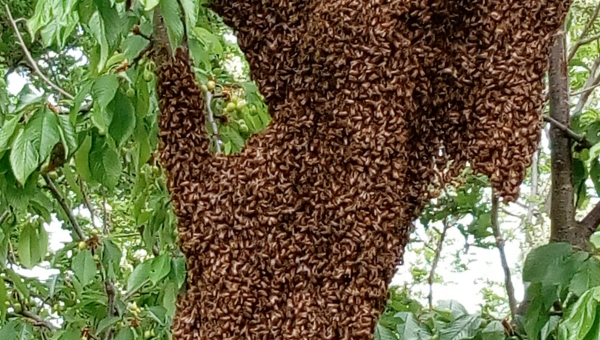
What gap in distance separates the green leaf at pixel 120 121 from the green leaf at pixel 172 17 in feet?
0.72

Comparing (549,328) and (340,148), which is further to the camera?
(549,328)

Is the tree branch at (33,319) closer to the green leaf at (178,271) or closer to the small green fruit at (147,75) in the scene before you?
the green leaf at (178,271)

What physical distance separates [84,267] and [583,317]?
0.82 metres

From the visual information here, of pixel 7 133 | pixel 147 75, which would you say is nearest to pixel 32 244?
pixel 7 133

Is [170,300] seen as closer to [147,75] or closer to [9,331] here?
[9,331]

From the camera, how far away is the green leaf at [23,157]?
1.03 meters

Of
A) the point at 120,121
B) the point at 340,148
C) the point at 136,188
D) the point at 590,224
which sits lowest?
the point at 136,188

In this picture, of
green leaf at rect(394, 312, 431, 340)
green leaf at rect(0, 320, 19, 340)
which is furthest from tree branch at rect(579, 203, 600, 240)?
green leaf at rect(0, 320, 19, 340)

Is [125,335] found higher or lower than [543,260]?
lower

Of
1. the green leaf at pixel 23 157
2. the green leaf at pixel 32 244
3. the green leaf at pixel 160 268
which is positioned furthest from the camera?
the green leaf at pixel 32 244

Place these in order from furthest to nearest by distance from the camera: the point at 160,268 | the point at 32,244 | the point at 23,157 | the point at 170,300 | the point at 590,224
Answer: the point at 32,244
the point at 590,224
the point at 170,300
the point at 160,268
the point at 23,157

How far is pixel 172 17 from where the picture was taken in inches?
35.0

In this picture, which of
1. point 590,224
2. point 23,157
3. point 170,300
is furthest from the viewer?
point 590,224

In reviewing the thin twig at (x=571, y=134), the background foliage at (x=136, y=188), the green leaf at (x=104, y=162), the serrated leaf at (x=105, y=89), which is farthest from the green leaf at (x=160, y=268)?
the thin twig at (x=571, y=134)
